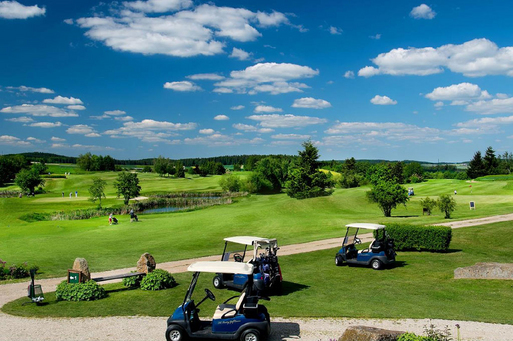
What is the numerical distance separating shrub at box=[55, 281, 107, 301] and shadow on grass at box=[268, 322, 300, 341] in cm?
787

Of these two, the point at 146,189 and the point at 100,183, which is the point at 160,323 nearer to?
the point at 100,183

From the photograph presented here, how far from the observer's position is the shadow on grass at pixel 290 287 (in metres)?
17.2

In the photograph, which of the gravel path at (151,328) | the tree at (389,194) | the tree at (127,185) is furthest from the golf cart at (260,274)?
the tree at (127,185)

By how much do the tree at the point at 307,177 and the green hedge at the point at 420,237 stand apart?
5642 cm

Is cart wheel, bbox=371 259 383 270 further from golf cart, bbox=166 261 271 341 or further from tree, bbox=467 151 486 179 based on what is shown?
tree, bbox=467 151 486 179

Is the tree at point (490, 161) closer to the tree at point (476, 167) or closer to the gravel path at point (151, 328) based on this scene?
the tree at point (476, 167)

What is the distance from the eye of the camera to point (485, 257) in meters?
24.0

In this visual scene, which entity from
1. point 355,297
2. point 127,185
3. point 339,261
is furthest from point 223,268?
point 127,185

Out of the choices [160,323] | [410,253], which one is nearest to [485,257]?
[410,253]

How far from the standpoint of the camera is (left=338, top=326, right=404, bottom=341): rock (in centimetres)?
940

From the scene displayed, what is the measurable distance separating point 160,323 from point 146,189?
108 meters

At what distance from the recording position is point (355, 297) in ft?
52.1

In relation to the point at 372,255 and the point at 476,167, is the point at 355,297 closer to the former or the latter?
the point at 372,255

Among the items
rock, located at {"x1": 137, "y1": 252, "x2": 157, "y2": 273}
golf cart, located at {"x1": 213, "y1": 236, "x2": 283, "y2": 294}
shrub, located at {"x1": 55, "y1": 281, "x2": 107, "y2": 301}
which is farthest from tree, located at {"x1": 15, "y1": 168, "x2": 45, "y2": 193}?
golf cart, located at {"x1": 213, "y1": 236, "x2": 283, "y2": 294}
